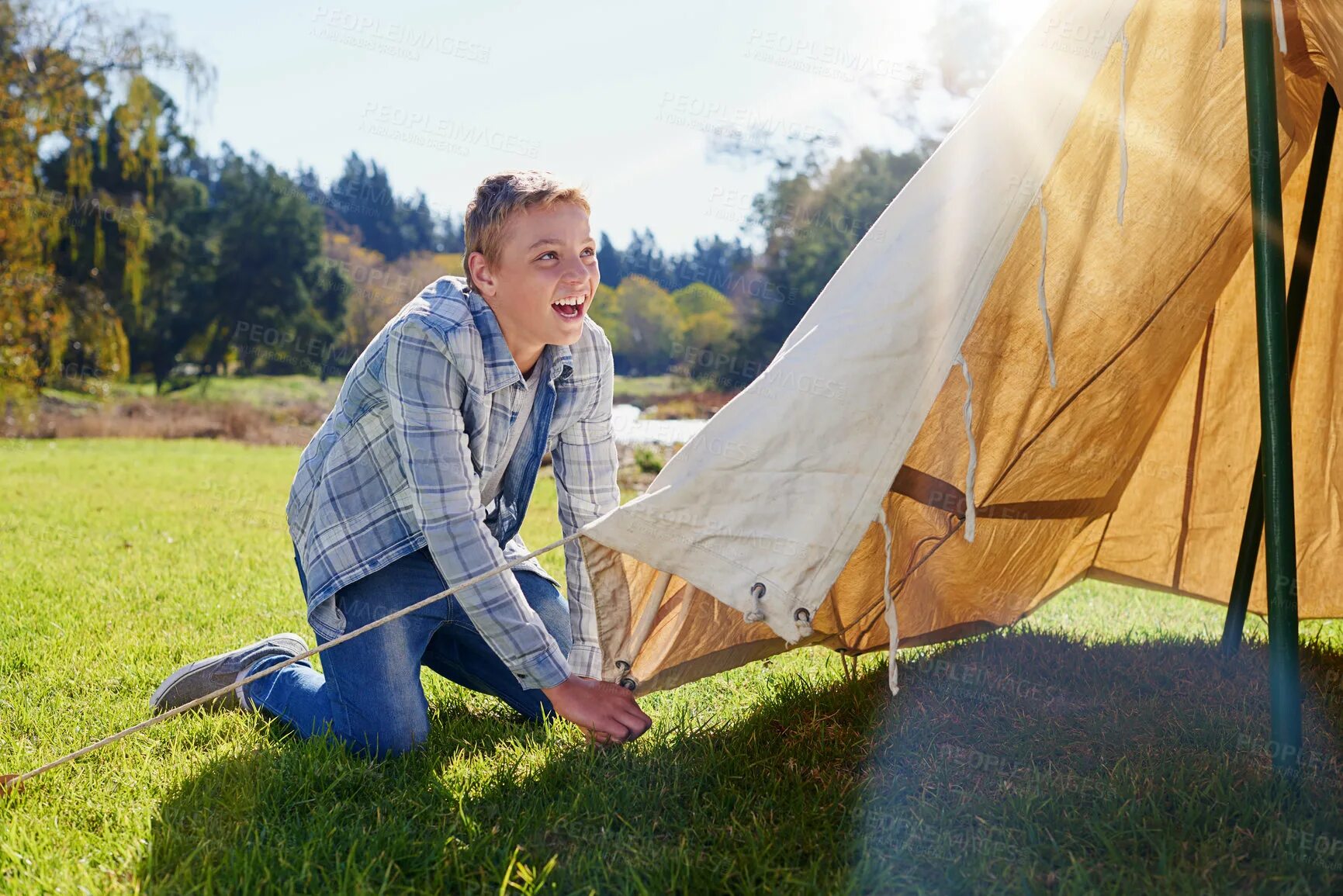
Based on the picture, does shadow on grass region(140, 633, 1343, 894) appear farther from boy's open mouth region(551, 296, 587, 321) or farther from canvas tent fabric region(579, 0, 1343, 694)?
boy's open mouth region(551, 296, 587, 321)

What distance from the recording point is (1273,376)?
2.10 m

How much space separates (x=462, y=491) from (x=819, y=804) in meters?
1.08

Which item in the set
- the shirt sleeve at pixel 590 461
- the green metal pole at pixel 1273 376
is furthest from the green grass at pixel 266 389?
the green metal pole at pixel 1273 376

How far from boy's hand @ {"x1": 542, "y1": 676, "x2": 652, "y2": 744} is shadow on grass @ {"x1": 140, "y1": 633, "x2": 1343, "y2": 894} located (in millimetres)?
90

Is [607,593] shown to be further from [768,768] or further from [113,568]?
[113,568]

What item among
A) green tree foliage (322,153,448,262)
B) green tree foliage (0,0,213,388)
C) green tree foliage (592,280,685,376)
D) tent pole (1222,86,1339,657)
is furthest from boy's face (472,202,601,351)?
green tree foliage (322,153,448,262)

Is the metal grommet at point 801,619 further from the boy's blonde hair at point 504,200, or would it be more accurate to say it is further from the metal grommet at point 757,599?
the boy's blonde hair at point 504,200

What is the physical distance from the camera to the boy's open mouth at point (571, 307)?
247 centimetres

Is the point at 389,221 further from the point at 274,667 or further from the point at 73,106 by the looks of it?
the point at 274,667

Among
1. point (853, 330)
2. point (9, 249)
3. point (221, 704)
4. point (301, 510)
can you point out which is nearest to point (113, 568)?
point (221, 704)

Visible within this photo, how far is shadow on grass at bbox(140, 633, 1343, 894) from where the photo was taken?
1.87 metres

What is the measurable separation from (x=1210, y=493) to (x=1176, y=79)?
5.71ft

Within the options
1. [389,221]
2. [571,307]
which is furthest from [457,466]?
[389,221]

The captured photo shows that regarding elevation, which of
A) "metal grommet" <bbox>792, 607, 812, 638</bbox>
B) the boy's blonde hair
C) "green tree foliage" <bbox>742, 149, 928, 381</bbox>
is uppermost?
"green tree foliage" <bbox>742, 149, 928, 381</bbox>
